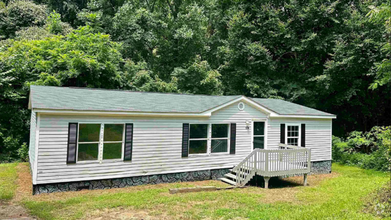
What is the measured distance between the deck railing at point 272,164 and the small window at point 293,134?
2.06 m

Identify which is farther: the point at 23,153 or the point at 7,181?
the point at 23,153

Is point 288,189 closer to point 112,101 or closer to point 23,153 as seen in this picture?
point 112,101

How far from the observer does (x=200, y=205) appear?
308 inches

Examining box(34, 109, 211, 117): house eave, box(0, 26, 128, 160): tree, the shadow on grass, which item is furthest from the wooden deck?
box(0, 26, 128, 160): tree

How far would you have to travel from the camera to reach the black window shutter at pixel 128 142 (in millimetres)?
9727

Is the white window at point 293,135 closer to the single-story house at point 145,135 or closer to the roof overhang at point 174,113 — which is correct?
the single-story house at point 145,135

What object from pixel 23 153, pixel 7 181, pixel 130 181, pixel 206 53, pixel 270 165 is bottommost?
pixel 7 181

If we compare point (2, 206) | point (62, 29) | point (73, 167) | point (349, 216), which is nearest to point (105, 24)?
point (62, 29)

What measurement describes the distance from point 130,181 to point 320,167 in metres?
9.80

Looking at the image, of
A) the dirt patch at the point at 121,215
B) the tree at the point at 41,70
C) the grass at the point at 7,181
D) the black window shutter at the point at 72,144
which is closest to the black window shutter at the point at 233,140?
the dirt patch at the point at 121,215

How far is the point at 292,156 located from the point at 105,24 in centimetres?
1915

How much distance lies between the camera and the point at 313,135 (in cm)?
1395

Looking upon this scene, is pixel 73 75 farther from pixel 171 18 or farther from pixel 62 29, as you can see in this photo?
pixel 171 18

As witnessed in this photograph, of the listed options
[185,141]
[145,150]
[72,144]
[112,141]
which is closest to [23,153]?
[72,144]
